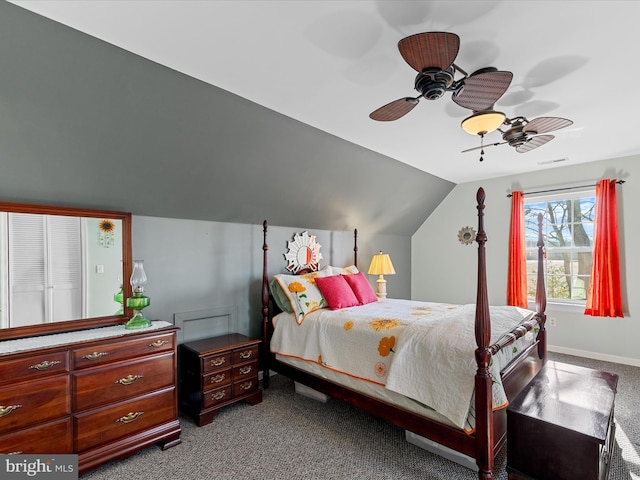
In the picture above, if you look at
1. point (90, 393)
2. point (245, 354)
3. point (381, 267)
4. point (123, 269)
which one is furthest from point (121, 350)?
point (381, 267)

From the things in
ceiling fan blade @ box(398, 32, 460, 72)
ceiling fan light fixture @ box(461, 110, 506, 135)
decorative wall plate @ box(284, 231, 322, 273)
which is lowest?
decorative wall plate @ box(284, 231, 322, 273)

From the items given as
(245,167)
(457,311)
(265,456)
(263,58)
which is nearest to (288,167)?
(245,167)

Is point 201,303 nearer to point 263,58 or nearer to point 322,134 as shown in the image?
point 322,134

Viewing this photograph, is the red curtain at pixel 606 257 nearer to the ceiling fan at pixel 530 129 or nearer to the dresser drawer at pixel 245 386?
the ceiling fan at pixel 530 129

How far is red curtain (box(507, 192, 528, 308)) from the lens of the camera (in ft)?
14.8

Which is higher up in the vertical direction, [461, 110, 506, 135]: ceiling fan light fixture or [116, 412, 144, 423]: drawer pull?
[461, 110, 506, 135]: ceiling fan light fixture

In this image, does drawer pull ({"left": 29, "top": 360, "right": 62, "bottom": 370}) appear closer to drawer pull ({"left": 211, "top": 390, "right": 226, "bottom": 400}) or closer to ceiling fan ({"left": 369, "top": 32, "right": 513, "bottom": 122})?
drawer pull ({"left": 211, "top": 390, "right": 226, "bottom": 400})

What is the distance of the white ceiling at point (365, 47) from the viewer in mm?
1530

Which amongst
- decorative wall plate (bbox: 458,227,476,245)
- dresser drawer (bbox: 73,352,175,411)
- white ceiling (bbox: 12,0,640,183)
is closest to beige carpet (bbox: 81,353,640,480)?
dresser drawer (bbox: 73,352,175,411)

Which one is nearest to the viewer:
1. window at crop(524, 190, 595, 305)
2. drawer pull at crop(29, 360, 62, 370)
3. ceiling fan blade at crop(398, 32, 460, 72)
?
ceiling fan blade at crop(398, 32, 460, 72)

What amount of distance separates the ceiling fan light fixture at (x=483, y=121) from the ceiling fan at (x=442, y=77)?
0.07m

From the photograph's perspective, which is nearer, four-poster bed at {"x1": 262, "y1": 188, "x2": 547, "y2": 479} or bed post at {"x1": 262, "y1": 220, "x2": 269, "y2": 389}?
four-poster bed at {"x1": 262, "y1": 188, "x2": 547, "y2": 479}

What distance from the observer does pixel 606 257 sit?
3.86 metres

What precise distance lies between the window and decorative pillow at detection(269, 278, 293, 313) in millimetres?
3686
